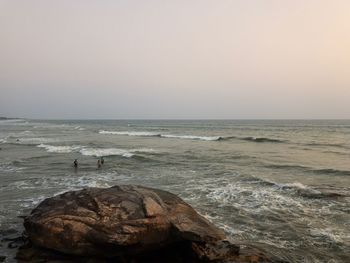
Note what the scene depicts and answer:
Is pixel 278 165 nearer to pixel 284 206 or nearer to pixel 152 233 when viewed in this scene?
pixel 284 206

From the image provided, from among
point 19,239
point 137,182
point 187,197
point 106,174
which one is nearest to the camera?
point 19,239

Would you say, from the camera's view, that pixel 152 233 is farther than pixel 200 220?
No

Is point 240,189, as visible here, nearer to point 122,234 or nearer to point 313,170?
point 313,170

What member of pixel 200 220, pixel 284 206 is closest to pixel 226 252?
pixel 200 220

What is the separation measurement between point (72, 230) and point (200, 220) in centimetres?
303

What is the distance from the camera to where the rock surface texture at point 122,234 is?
8461 millimetres

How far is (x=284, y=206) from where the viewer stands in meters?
14.9

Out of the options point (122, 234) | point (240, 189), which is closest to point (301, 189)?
point (240, 189)

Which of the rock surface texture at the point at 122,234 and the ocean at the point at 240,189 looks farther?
the ocean at the point at 240,189

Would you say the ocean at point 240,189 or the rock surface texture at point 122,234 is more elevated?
the rock surface texture at point 122,234

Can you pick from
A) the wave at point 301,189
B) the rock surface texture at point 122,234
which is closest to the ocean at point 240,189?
the wave at point 301,189

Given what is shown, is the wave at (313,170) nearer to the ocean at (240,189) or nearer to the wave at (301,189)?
the ocean at (240,189)

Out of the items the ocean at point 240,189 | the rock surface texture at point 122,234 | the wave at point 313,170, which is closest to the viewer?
the rock surface texture at point 122,234

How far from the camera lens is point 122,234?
8.41m
